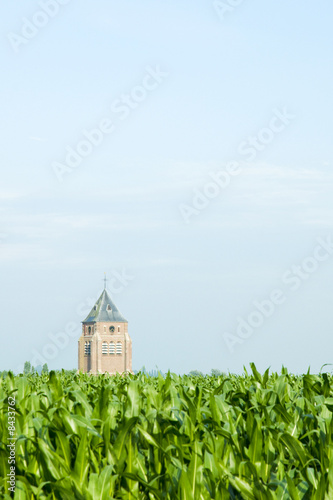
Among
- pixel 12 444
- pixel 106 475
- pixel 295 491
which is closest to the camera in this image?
pixel 295 491

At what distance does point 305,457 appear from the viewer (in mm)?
3828

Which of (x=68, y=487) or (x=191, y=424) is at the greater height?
(x=191, y=424)

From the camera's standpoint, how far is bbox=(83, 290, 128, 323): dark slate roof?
15712cm

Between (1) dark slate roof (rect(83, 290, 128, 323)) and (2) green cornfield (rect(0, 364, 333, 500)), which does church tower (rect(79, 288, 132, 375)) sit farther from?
(2) green cornfield (rect(0, 364, 333, 500))

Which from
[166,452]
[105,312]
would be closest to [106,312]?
[105,312]

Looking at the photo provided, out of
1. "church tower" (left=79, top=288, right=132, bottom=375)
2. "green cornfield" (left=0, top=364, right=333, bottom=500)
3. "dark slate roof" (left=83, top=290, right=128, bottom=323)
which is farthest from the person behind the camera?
"dark slate roof" (left=83, top=290, right=128, bottom=323)

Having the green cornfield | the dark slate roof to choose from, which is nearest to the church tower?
the dark slate roof

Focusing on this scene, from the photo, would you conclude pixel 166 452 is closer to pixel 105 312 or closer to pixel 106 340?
pixel 106 340

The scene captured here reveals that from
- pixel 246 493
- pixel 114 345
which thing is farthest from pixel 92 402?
pixel 114 345

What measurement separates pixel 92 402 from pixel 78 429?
4.25 feet

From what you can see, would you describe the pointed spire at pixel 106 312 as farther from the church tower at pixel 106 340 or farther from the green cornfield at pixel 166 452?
the green cornfield at pixel 166 452

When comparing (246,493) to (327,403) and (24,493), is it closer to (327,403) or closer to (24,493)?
(24,493)

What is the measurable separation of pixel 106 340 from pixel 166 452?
154 meters

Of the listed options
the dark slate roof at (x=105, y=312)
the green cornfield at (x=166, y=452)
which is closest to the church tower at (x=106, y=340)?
the dark slate roof at (x=105, y=312)
